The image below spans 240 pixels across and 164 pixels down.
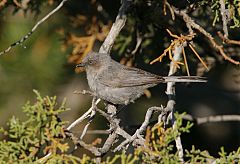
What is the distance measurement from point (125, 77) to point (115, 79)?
0.14m

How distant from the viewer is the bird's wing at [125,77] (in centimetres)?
579

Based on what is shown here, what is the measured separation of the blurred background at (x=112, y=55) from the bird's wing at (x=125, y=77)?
0.12 m

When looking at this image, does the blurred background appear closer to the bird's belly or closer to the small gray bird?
the small gray bird

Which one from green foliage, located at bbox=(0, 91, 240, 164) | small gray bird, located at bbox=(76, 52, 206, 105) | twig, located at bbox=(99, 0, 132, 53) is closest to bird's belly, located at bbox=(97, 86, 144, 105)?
small gray bird, located at bbox=(76, 52, 206, 105)

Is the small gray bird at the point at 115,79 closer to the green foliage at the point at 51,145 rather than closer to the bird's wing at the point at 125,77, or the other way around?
the bird's wing at the point at 125,77

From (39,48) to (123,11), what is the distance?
2.06 meters

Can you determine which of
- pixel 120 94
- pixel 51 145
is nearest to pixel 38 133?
pixel 51 145

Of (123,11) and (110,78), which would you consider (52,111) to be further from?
(110,78)

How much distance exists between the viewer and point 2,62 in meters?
6.81

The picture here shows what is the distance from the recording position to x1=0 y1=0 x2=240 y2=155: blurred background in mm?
5758

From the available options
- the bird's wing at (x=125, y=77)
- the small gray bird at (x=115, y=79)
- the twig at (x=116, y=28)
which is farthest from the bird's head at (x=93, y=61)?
the twig at (x=116, y=28)

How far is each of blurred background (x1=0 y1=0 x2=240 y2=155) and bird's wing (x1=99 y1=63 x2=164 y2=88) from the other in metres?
0.12

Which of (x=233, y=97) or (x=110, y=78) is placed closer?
(x=110, y=78)

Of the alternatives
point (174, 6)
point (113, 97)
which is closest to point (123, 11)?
point (174, 6)
